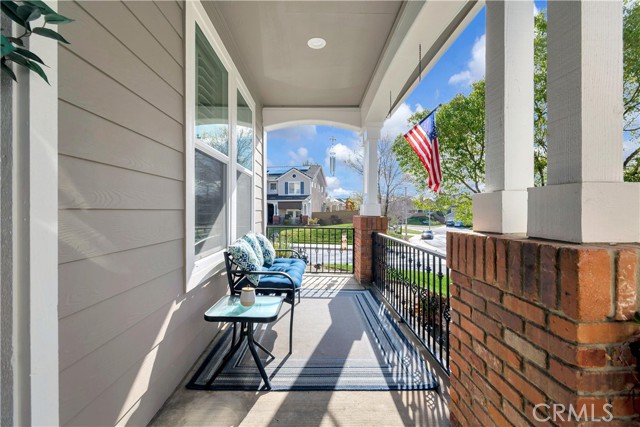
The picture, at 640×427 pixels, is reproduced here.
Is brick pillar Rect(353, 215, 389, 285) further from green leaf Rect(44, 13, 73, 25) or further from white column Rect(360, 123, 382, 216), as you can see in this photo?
green leaf Rect(44, 13, 73, 25)

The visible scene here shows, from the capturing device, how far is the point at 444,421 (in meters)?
1.53

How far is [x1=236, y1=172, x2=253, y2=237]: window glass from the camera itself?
137 inches

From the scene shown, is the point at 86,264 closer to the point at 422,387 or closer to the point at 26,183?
the point at 26,183

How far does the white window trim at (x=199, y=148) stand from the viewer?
1896mm

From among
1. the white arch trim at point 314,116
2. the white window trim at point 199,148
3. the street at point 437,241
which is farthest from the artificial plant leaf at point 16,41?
the white arch trim at point 314,116

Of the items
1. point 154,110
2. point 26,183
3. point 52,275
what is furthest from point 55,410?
point 154,110

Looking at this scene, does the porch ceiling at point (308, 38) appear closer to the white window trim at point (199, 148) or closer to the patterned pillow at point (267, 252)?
the white window trim at point (199, 148)

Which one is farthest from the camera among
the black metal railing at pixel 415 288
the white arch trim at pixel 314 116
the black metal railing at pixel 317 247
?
the black metal railing at pixel 317 247

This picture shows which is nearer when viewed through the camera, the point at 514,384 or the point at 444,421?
the point at 514,384

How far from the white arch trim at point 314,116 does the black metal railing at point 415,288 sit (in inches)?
80.7

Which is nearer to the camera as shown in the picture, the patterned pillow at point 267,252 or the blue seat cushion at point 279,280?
the blue seat cushion at point 279,280

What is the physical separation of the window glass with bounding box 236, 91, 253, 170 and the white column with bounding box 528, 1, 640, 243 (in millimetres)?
3018

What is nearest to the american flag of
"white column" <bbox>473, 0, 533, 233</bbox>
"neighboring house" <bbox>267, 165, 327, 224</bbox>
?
"white column" <bbox>473, 0, 533, 233</bbox>

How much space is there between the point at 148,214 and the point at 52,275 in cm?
60
